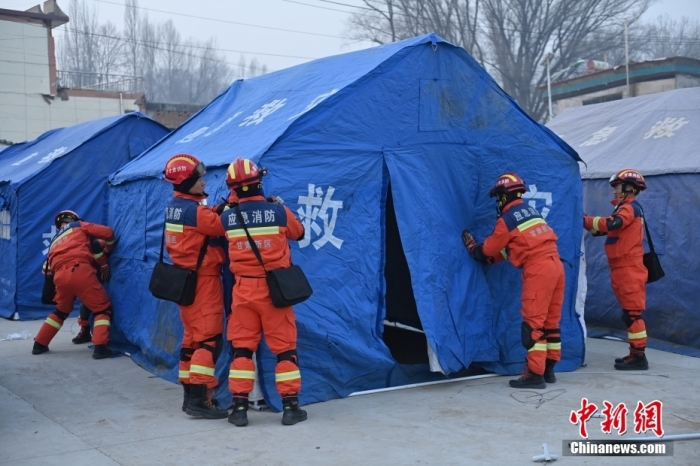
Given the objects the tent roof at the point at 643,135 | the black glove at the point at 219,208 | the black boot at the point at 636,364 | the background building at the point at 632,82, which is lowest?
the black boot at the point at 636,364

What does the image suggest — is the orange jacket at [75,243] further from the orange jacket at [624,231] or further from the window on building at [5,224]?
the orange jacket at [624,231]

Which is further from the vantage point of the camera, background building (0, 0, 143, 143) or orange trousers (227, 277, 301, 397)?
background building (0, 0, 143, 143)

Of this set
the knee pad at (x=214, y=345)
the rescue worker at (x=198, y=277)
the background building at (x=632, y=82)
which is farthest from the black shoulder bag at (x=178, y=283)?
the background building at (x=632, y=82)

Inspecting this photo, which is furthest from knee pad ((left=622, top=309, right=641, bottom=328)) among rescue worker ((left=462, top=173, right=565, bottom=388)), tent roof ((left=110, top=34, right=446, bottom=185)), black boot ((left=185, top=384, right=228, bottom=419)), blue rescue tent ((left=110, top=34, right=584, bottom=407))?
black boot ((left=185, top=384, right=228, bottom=419))

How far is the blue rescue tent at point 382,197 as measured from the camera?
6898mm

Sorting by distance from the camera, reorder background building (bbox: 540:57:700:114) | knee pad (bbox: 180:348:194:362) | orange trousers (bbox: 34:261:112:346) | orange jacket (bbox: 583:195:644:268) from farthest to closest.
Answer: background building (bbox: 540:57:700:114) → orange trousers (bbox: 34:261:112:346) → orange jacket (bbox: 583:195:644:268) → knee pad (bbox: 180:348:194:362)

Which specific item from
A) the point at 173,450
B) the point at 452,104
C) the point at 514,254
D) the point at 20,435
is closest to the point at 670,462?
the point at 514,254

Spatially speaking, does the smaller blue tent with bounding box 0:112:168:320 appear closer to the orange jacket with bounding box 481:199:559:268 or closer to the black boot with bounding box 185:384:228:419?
the black boot with bounding box 185:384:228:419

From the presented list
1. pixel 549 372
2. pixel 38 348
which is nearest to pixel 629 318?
pixel 549 372

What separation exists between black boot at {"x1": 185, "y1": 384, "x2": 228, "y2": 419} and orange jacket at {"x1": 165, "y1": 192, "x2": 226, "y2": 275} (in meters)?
0.94

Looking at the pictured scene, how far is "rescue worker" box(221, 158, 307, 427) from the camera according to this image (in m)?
6.11

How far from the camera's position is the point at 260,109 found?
8.25 metres

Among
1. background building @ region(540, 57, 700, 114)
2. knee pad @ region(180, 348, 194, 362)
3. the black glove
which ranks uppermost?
background building @ region(540, 57, 700, 114)

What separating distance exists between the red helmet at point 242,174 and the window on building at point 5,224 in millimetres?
7204
